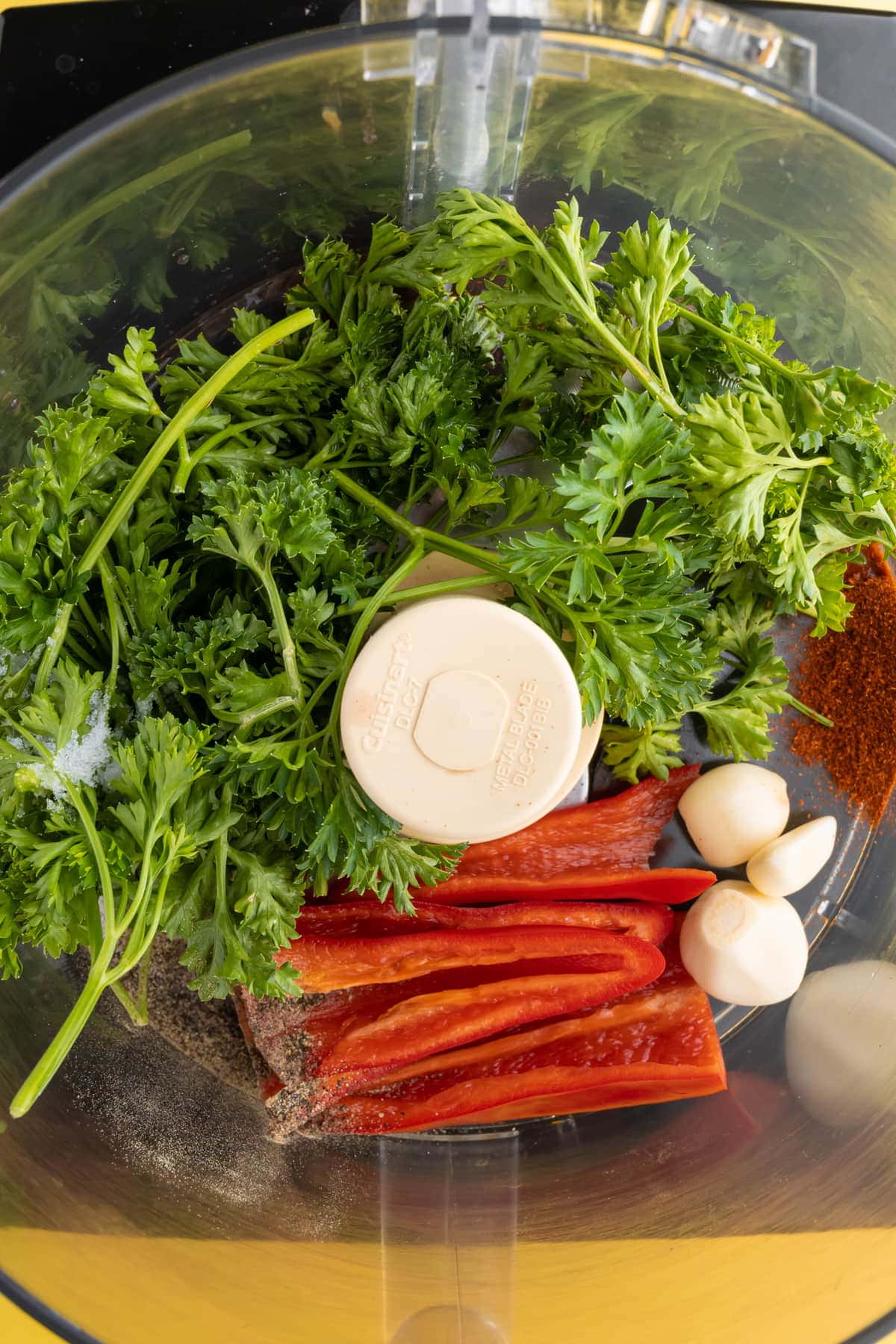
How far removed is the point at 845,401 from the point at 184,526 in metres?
0.77

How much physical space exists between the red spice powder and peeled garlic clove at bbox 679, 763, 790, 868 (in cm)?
11

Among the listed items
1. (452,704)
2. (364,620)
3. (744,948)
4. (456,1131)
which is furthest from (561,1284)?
(364,620)

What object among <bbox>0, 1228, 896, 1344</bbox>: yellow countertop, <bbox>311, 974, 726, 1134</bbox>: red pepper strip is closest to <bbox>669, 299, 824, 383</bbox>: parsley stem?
<bbox>311, 974, 726, 1134</bbox>: red pepper strip

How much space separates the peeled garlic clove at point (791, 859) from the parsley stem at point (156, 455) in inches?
35.6

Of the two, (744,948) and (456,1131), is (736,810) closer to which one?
(744,948)

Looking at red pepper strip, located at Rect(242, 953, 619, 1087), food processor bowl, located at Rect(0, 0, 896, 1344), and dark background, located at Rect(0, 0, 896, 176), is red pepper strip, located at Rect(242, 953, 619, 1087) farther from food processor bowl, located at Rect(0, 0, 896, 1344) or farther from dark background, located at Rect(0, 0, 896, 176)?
dark background, located at Rect(0, 0, 896, 176)

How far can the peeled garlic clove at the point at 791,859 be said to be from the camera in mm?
1332

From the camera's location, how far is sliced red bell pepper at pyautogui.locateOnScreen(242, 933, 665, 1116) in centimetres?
128

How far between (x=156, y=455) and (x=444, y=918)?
69cm

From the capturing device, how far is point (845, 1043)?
4.78 feet

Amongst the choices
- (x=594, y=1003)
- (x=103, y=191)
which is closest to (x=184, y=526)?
(x=103, y=191)

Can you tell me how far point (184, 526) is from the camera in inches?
46.8

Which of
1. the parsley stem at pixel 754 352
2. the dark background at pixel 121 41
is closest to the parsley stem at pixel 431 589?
the parsley stem at pixel 754 352

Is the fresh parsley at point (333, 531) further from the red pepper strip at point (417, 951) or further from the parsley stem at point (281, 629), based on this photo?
the red pepper strip at point (417, 951)
